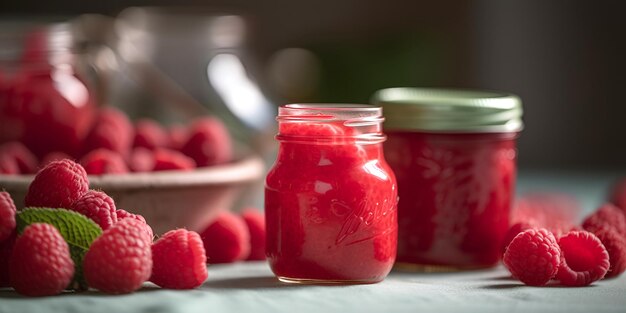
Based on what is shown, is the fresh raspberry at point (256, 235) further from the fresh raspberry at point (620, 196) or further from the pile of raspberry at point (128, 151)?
the fresh raspberry at point (620, 196)

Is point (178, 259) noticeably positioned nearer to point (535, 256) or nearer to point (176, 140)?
point (535, 256)

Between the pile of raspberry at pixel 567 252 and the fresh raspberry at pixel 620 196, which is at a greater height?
the pile of raspberry at pixel 567 252

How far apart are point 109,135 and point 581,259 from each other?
2.40ft

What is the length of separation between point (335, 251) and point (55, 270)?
32cm

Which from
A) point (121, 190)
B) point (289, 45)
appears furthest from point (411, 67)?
point (121, 190)

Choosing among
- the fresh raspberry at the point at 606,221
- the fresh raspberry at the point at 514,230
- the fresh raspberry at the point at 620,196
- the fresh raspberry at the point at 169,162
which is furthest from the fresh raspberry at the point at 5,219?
the fresh raspberry at the point at 620,196

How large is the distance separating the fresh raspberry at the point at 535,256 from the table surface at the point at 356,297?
2cm

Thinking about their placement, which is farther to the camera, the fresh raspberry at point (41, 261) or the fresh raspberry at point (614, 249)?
the fresh raspberry at point (614, 249)

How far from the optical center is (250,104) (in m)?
2.15

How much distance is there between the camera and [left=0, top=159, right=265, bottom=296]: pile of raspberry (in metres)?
1.06

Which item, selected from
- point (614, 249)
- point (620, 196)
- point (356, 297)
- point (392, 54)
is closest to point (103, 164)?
point (356, 297)

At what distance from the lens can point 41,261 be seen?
105 cm

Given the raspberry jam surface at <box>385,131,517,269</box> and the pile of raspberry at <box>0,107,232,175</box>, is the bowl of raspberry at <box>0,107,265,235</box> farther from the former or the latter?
the raspberry jam surface at <box>385,131,517,269</box>

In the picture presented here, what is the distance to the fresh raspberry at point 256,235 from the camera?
57.7 inches
